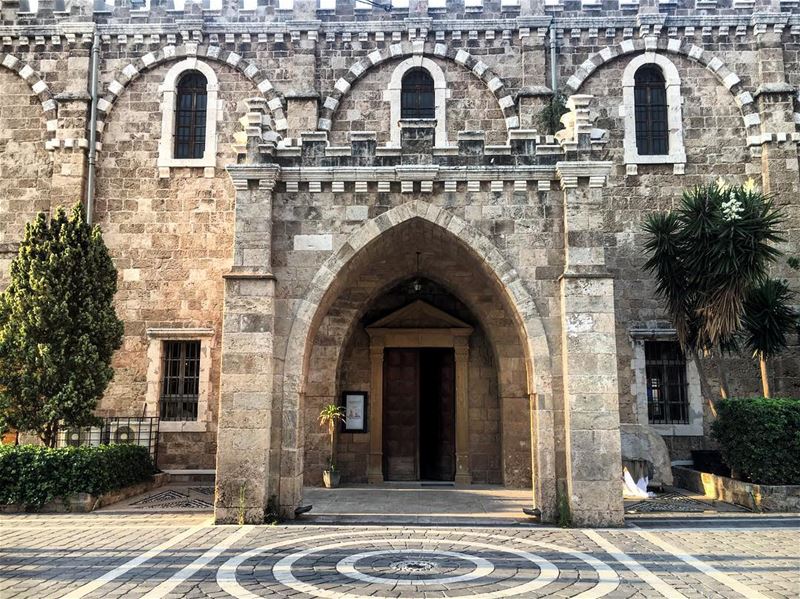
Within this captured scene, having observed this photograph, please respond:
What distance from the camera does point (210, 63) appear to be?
1634 cm

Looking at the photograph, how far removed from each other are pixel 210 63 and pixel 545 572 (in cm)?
1409

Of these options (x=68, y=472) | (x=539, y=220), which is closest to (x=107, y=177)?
Answer: (x=68, y=472)

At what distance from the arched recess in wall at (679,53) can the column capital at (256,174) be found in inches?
334

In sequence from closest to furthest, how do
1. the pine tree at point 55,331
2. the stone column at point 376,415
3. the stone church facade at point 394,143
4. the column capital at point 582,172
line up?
the column capital at point 582,172
the pine tree at point 55,331
the stone church facade at point 394,143
the stone column at point 376,415

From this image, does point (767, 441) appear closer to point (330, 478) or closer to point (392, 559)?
point (392, 559)

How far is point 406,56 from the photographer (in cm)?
1619

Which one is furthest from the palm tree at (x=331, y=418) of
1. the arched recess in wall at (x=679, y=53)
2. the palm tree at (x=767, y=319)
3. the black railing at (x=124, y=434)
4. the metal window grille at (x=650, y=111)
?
the metal window grille at (x=650, y=111)

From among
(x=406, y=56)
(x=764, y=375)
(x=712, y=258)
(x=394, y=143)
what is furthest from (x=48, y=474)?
(x=764, y=375)

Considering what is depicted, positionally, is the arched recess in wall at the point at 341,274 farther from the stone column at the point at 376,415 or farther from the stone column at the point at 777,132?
the stone column at the point at 777,132

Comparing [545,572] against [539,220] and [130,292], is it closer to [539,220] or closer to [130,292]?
[539,220]

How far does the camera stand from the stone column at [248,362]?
32.3ft

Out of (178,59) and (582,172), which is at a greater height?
(178,59)

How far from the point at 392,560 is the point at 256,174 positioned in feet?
20.1

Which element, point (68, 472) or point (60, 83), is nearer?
point (68, 472)
